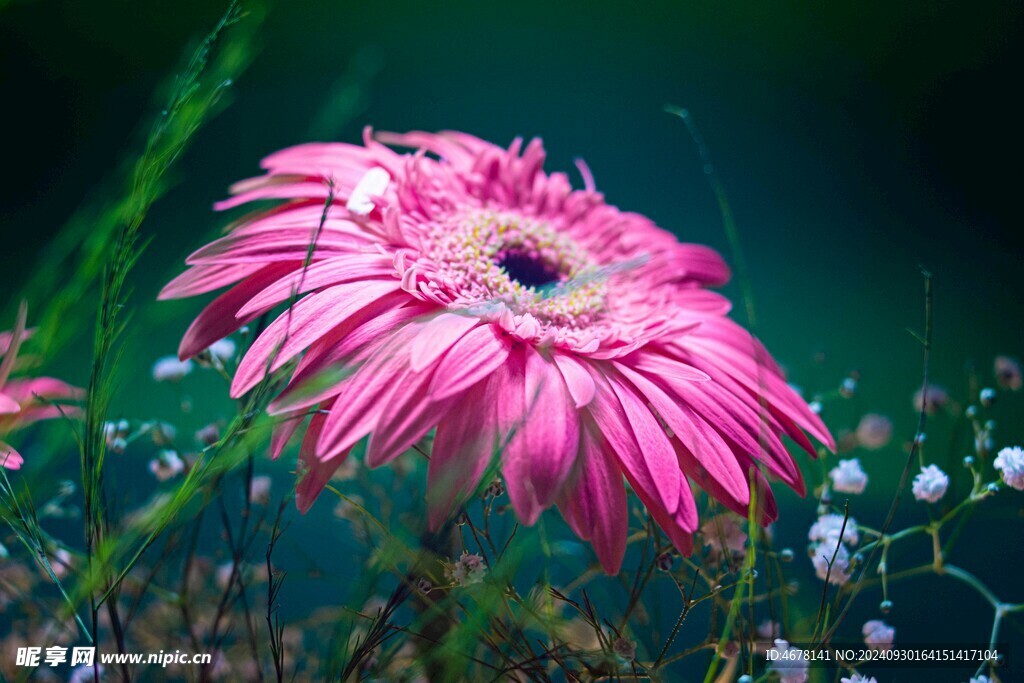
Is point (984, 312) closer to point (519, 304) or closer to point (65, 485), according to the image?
point (519, 304)

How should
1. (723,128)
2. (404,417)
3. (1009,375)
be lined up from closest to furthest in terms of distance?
(404,417)
(1009,375)
(723,128)

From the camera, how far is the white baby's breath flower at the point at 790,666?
202mm

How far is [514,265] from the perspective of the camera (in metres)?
0.33

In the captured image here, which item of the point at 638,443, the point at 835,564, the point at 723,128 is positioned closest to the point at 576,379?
the point at 638,443

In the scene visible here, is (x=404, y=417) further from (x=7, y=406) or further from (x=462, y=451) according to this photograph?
(x=7, y=406)

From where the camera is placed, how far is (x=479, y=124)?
2.33ft

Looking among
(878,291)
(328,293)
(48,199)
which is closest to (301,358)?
(328,293)

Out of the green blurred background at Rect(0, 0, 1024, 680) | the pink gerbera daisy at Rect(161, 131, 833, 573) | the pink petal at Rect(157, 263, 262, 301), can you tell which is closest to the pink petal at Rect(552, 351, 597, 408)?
the pink gerbera daisy at Rect(161, 131, 833, 573)

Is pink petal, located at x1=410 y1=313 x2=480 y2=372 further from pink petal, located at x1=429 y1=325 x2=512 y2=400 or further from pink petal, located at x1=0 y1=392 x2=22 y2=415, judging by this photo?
pink petal, located at x1=0 y1=392 x2=22 y2=415

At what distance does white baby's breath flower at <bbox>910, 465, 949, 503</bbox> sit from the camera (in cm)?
25

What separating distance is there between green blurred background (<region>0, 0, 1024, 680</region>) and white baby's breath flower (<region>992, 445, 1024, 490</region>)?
31 centimetres

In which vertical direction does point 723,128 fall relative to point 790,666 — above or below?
above

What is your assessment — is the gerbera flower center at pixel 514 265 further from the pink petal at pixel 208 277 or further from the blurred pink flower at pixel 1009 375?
the blurred pink flower at pixel 1009 375

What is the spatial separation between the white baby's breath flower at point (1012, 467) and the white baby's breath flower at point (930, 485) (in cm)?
2
